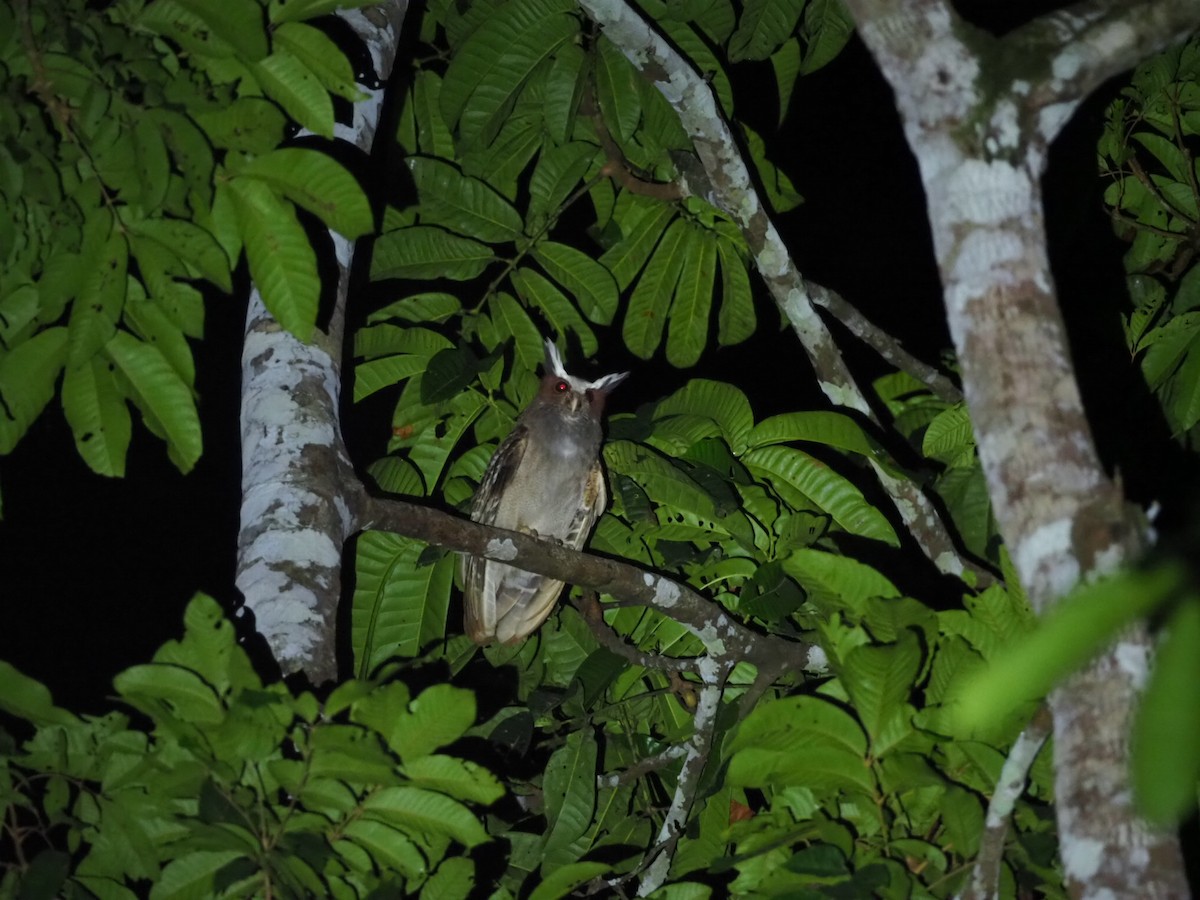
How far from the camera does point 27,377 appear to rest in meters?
2.22

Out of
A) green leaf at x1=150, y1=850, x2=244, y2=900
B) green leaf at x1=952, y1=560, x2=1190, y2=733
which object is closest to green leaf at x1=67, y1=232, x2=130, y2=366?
green leaf at x1=150, y1=850, x2=244, y2=900

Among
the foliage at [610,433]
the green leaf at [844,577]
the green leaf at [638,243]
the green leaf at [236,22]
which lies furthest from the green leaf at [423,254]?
the green leaf at [844,577]

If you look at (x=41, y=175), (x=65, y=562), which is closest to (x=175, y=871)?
(x=41, y=175)

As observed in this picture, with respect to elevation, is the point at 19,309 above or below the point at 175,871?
above

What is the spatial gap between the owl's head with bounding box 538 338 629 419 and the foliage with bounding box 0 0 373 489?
2.70 meters

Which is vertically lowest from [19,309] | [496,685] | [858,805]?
[496,685]

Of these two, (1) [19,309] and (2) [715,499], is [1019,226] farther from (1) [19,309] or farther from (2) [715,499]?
(1) [19,309]

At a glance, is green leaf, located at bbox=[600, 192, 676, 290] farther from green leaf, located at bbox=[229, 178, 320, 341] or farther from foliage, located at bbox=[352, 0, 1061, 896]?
green leaf, located at bbox=[229, 178, 320, 341]

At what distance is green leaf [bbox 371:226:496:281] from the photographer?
11.7ft

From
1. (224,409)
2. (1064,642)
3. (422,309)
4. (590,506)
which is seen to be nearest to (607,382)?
(590,506)

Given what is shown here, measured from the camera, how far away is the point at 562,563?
10.2 ft

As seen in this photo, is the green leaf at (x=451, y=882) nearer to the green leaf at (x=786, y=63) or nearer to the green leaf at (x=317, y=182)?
the green leaf at (x=317, y=182)

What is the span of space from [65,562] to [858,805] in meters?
6.94

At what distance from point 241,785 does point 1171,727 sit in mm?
1511
